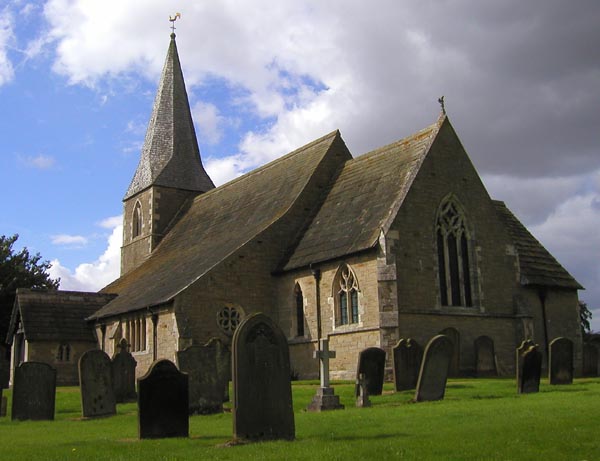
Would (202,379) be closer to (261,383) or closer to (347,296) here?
(261,383)

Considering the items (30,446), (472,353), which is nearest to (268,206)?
(472,353)

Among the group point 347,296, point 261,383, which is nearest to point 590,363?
point 347,296

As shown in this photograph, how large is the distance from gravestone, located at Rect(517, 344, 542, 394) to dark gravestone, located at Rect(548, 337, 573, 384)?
2.17 metres

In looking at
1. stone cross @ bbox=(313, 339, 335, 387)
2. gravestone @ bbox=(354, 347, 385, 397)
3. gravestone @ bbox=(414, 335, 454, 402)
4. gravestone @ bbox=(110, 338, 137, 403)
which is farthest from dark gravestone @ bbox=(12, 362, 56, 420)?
gravestone @ bbox=(414, 335, 454, 402)

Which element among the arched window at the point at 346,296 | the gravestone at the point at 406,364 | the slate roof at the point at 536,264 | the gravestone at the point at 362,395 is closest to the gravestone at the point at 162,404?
the gravestone at the point at 362,395

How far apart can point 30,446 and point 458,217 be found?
18.4 m

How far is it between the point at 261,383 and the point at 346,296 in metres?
14.5

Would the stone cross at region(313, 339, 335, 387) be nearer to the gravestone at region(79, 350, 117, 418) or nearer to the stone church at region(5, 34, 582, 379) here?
the gravestone at region(79, 350, 117, 418)

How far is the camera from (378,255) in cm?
2272

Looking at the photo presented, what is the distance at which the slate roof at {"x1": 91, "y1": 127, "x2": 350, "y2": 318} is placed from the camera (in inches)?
1108

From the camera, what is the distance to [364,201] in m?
25.8

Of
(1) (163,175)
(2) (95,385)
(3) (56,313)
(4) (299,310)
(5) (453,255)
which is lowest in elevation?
(2) (95,385)

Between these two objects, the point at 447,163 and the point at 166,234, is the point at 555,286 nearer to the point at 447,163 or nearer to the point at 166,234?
the point at 447,163

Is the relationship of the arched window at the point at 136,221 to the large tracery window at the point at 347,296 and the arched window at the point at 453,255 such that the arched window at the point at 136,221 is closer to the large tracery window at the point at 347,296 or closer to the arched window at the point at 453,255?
the large tracery window at the point at 347,296
